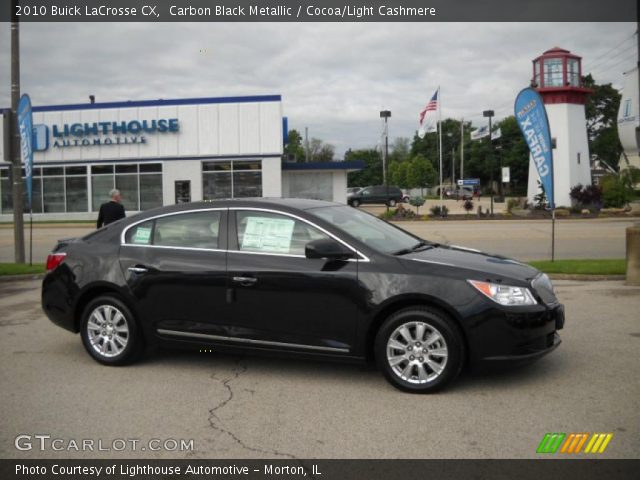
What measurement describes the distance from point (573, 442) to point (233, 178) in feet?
109

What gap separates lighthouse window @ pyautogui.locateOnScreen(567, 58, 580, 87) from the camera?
39013 millimetres

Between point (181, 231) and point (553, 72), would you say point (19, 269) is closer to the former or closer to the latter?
point (181, 231)

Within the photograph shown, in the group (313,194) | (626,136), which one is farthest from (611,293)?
(313,194)

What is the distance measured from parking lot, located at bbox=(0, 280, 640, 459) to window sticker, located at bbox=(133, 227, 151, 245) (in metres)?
1.22

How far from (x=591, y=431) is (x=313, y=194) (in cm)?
3569

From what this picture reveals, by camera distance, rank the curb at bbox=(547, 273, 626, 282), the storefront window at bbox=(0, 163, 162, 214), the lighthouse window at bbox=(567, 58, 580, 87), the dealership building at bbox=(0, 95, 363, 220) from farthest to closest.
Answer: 1. the lighthouse window at bbox=(567, 58, 580, 87)
2. the storefront window at bbox=(0, 163, 162, 214)
3. the dealership building at bbox=(0, 95, 363, 220)
4. the curb at bbox=(547, 273, 626, 282)

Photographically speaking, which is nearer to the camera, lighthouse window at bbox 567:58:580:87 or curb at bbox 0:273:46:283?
curb at bbox 0:273:46:283

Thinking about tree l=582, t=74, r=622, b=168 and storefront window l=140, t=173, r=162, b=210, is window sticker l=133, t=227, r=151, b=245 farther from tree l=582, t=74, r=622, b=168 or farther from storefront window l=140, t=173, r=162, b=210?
tree l=582, t=74, r=622, b=168

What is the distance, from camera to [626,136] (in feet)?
61.0

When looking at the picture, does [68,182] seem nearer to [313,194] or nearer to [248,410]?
[313,194]

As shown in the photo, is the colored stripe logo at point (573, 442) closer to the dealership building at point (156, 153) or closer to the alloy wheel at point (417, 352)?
the alloy wheel at point (417, 352)

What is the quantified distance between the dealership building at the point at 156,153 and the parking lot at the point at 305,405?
97.7 ft

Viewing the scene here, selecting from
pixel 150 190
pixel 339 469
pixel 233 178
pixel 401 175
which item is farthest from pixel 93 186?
pixel 401 175

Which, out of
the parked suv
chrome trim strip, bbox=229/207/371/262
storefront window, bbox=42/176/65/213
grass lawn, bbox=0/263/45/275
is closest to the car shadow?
chrome trim strip, bbox=229/207/371/262
